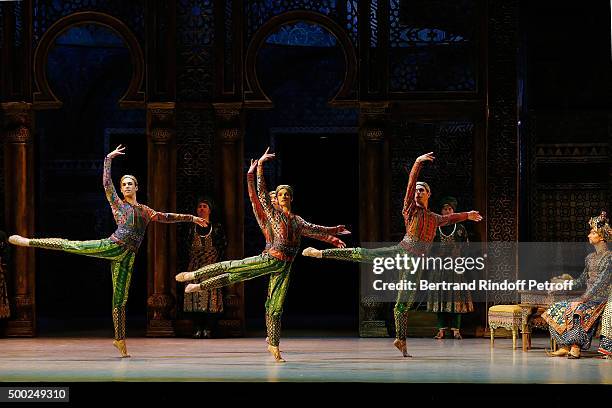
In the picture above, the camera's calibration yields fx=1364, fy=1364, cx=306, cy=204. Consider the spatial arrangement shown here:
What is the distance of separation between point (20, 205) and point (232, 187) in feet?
6.13

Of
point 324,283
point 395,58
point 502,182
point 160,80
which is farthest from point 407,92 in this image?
point 324,283

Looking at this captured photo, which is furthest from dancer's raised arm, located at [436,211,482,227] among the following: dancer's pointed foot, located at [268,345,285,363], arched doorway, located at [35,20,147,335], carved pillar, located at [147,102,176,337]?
arched doorway, located at [35,20,147,335]

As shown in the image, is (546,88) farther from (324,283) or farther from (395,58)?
(324,283)

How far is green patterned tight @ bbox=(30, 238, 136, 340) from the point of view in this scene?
9.61m

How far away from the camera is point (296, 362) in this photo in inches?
379

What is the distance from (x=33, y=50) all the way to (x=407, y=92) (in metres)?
3.33

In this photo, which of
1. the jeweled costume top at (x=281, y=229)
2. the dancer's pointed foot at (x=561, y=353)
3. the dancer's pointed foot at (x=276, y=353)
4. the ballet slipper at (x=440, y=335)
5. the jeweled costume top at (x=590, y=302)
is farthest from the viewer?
the ballet slipper at (x=440, y=335)

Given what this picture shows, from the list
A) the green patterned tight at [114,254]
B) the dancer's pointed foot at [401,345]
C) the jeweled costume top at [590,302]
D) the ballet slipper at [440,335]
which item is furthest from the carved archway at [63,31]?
the jeweled costume top at [590,302]

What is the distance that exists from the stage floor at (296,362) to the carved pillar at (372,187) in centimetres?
40

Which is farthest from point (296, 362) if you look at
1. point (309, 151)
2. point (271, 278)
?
point (309, 151)

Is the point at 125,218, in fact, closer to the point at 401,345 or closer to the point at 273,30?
the point at 401,345

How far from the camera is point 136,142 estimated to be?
14.3m

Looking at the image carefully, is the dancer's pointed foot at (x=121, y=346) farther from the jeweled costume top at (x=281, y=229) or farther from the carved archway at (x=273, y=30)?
the carved archway at (x=273, y=30)

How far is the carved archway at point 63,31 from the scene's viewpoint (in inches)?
473
